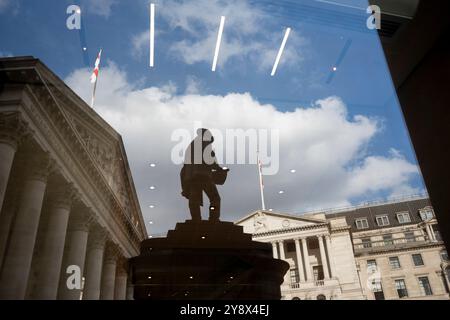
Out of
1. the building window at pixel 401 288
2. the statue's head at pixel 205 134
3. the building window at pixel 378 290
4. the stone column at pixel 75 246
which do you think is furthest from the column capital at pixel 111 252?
the building window at pixel 378 290

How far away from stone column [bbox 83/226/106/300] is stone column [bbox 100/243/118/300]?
3.00 meters

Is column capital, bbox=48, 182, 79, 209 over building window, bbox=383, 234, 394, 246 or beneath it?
beneath

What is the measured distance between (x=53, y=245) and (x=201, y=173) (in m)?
13.1

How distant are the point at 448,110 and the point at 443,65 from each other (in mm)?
598

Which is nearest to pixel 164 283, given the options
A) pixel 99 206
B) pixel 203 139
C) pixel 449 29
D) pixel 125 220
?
pixel 203 139

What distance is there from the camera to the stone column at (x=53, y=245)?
16.2 meters

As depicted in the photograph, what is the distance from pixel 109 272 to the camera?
26.9 m

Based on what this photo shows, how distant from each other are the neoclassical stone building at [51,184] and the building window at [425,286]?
30959 mm

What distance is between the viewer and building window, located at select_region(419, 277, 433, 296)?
36812mm

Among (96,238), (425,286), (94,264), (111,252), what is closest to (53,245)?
(94,264)

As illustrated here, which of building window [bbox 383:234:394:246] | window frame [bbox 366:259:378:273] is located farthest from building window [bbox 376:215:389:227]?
window frame [bbox 366:259:378:273]

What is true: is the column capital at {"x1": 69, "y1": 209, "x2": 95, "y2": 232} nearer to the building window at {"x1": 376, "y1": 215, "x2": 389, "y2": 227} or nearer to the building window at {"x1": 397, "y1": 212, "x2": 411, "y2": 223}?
the building window at {"x1": 397, "y1": 212, "x2": 411, "y2": 223}

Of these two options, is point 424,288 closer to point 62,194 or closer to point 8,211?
point 62,194

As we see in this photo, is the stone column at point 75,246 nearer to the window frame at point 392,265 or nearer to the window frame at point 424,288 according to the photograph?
the window frame at point 392,265
